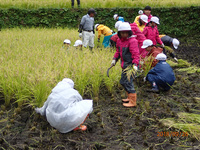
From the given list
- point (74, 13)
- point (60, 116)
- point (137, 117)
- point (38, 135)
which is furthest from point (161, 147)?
point (74, 13)

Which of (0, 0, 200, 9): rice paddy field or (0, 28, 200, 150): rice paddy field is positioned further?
(0, 0, 200, 9): rice paddy field

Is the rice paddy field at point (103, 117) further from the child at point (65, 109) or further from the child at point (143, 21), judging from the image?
the child at point (143, 21)

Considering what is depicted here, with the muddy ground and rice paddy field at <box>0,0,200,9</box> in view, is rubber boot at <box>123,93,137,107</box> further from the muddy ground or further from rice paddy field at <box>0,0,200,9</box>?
rice paddy field at <box>0,0,200,9</box>

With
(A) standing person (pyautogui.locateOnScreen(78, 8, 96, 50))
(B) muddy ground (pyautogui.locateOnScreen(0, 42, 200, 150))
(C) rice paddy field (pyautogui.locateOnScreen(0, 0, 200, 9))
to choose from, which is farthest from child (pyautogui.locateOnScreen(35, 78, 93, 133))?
(C) rice paddy field (pyautogui.locateOnScreen(0, 0, 200, 9))

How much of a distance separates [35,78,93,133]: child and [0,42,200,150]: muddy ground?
0.60ft

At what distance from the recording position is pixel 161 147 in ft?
8.23

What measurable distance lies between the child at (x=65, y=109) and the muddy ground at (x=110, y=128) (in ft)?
0.60

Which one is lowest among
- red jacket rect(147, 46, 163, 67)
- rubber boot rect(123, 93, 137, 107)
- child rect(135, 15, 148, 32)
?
rubber boot rect(123, 93, 137, 107)

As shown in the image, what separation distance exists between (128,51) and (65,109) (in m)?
1.61

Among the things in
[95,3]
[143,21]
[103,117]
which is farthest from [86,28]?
[95,3]

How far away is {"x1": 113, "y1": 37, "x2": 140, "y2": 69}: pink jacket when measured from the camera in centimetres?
361

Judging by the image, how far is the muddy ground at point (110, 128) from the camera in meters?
2.58

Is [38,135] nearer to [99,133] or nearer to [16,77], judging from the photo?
[99,133]

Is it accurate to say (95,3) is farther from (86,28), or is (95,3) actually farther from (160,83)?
(160,83)
